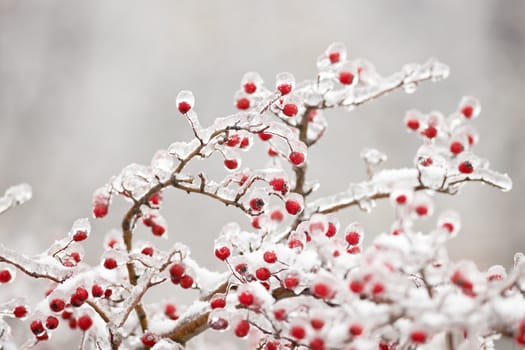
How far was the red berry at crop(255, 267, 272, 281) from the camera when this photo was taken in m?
1.09

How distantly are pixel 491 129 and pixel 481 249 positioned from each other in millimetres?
1006

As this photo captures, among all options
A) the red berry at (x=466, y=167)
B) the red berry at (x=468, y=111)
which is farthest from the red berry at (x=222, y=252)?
the red berry at (x=468, y=111)

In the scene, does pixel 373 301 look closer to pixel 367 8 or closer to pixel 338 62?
pixel 338 62

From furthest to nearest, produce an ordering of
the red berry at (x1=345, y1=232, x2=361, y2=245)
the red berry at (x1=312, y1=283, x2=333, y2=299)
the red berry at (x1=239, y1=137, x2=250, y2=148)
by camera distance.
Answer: the red berry at (x1=239, y1=137, x2=250, y2=148), the red berry at (x1=345, y1=232, x2=361, y2=245), the red berry at (x1=312, y1=283, x2=333, y2=299)

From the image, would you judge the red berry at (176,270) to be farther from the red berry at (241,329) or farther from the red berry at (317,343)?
the red berry at (317,343)

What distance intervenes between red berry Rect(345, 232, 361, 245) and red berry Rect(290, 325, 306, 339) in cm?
29

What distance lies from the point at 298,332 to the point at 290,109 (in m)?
0.46

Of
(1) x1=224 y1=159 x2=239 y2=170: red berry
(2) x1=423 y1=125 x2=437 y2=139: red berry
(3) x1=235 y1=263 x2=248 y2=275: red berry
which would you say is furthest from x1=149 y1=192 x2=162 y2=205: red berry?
(2) x1=423 y1=125 x2=437 y2=139: red berry

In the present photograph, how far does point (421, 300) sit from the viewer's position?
892mm

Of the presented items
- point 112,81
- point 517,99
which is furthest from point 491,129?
point 112,81

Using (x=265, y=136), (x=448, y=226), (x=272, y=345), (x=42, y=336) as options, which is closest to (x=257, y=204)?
(x=265, y=136)

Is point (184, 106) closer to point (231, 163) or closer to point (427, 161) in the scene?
point (231, 163)

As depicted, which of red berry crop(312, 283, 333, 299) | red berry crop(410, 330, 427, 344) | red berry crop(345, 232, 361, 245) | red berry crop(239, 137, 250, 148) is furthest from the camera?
red berry crop(239, 137, 250, 148)

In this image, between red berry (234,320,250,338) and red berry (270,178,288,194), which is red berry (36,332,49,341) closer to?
red berry (234,320,250,338)
